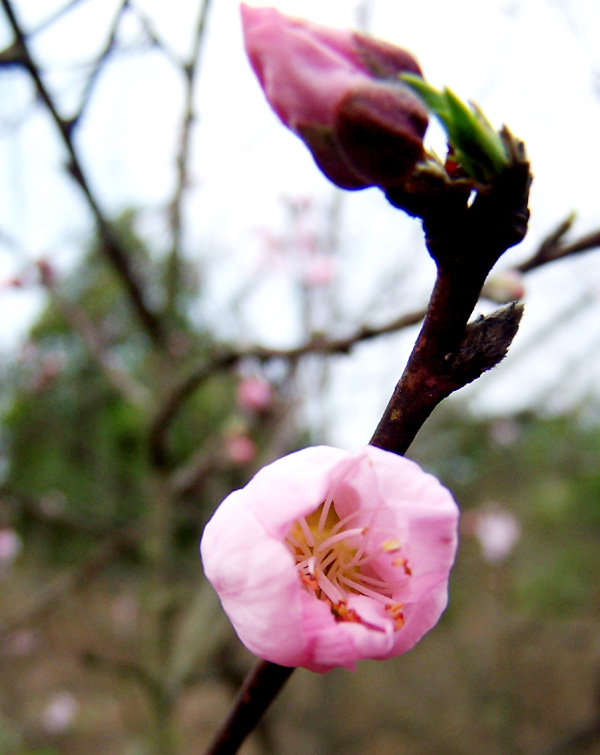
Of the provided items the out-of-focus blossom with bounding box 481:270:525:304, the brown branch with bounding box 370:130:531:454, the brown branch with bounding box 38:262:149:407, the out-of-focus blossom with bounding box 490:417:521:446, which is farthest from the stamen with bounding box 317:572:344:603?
the out-of-focus blossom with bounding box 490:417:521:446

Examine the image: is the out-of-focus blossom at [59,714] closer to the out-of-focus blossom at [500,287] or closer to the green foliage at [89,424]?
the green foliage at [89,424]

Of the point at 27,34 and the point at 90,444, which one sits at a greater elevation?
the point at 27,34

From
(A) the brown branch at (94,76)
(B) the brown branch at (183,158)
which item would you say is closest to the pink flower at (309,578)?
(A) the brown branch at (94,76)

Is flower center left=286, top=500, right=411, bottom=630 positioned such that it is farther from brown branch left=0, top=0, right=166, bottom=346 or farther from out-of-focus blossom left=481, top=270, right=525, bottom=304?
brown branch left=0, top=0, right=166, bottom=346

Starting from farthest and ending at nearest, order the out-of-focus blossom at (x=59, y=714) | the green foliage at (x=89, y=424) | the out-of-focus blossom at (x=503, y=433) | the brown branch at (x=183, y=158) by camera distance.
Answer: the out-of-focus blossom at (x=59, y=714) < the green foliage at (x=89, y=424) < the out-of-focus blossom at (x=503, y=433) < the brown branch at (x=183, y=158)

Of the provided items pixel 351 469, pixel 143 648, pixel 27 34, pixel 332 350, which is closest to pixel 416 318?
pixel 332 350

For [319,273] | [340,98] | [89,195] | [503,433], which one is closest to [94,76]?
[89,195]

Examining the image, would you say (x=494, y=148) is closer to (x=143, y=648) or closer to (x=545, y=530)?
(x=143, y=648)

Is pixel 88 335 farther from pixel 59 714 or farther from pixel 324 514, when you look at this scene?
pixel 59 714
